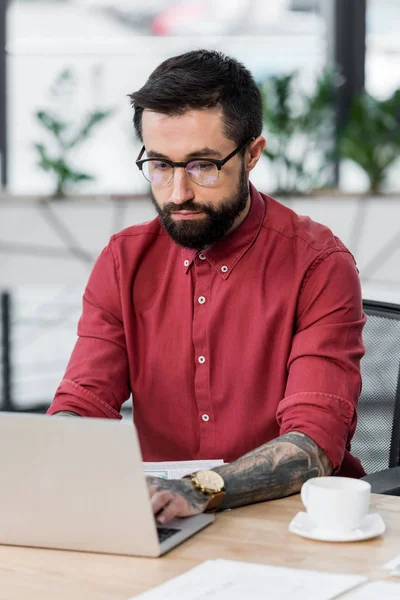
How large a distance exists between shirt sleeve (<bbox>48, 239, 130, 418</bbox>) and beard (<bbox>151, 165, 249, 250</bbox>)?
203 millimetres

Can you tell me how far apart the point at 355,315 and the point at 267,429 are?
0.28 meters

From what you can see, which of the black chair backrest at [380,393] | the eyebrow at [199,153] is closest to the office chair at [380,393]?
the black chair backrest at [380,393]

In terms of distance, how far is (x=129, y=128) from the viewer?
5.45 metres

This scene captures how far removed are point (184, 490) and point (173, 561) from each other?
0.17 metres

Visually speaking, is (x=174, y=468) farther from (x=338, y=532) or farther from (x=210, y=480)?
(x=338, y=532)

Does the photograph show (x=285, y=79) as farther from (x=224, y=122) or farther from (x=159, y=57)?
(x=224, y=122)

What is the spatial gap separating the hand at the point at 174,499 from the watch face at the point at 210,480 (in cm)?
2

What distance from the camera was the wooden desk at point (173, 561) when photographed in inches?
48.4

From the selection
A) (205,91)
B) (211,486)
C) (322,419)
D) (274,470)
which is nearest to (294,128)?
(205,91)

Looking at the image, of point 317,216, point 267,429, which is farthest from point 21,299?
point 267,429

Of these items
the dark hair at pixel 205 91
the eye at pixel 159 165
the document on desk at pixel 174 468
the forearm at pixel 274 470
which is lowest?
the document on desk at pixel 174 468

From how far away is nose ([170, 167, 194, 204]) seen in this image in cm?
188

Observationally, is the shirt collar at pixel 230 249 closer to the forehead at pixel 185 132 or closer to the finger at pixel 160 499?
the forehead at pixel 185 132

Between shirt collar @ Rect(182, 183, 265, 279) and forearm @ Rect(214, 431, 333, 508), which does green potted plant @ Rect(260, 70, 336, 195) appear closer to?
shirt collar @ Rect(182, 183, 265, 279)
